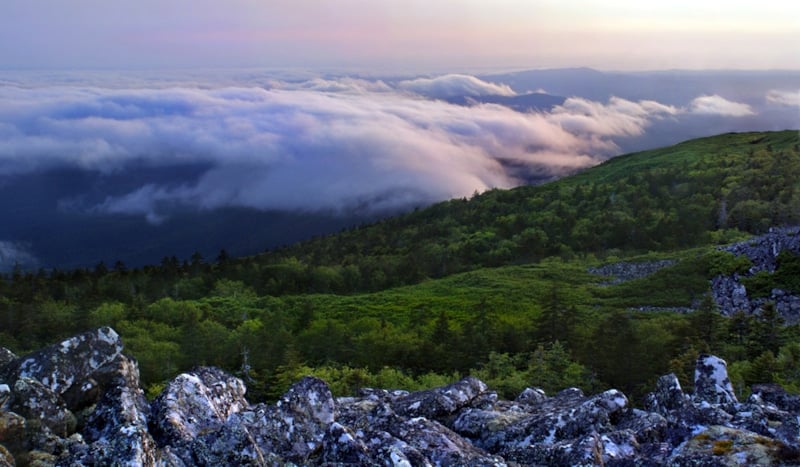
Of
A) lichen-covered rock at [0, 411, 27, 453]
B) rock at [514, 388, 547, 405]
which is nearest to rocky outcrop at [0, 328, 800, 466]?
lichen-covered rock at [0, 411, 27, 453]

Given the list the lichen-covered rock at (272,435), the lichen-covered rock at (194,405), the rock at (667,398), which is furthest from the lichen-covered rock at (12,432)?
the rock at (667,398)

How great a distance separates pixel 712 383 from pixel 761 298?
43663mm

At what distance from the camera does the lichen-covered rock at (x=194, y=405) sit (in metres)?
13.3

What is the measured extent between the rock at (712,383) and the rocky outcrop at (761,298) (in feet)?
122

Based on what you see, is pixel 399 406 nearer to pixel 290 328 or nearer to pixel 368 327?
pixel 368 327

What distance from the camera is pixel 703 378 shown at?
1866 centimetres

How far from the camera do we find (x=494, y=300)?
237ft

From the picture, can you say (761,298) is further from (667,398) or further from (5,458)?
(5,458)

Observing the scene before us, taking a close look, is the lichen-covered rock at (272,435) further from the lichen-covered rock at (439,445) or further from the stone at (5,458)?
the stone at (5,458)

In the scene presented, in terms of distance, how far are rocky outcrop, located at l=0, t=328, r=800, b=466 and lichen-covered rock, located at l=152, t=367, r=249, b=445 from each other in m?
0.03

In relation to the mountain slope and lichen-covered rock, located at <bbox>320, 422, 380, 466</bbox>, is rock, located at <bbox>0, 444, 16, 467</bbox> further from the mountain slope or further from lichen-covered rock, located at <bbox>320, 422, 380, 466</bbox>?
the mountain slope

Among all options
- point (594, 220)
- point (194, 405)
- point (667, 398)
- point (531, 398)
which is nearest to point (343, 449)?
point (194, 405)

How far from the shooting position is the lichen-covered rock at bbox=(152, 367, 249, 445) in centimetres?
1334

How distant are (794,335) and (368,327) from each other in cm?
3620
